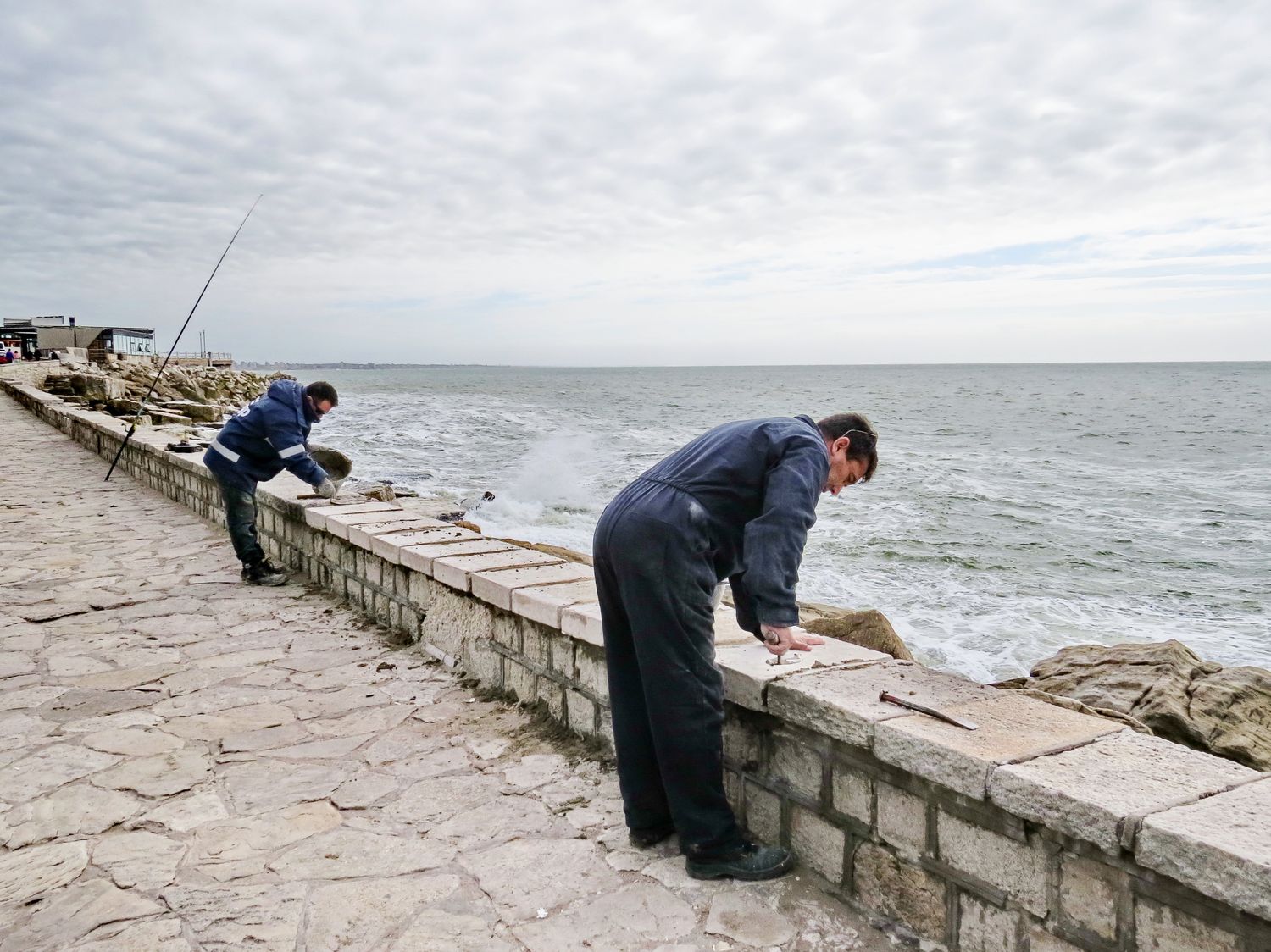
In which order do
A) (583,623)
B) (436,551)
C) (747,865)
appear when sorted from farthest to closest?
1. (436,551)
2. (583,623)
3. (747,865)

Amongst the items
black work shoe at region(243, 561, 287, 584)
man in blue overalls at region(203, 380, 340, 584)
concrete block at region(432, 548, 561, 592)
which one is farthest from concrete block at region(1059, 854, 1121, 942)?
black work shoe at region(243, 561, 287, 584)

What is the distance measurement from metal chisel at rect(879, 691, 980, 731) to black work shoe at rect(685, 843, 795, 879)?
2.03 feet

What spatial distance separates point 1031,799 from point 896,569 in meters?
11.9

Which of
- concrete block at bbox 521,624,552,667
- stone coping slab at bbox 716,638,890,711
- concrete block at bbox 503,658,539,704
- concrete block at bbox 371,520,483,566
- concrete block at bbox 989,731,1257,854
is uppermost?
concrete block at bbox 989,731,1257,854

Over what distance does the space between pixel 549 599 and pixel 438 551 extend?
1.32m

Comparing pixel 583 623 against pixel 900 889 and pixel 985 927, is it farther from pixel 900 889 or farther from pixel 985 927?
pixel 985 927

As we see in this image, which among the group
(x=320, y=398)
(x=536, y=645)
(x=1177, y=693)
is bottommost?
(x=1177, y=693)

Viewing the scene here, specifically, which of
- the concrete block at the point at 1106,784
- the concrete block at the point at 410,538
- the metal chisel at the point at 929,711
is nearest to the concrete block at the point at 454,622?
the concrete block at the point at 410,538

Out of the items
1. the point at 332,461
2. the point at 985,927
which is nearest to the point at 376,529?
the point at 985,927

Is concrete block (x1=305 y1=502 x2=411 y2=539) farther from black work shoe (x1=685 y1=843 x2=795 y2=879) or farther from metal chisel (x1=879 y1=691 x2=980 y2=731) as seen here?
metal chisel (x1=879 y1=691 x2=980 y2=731)

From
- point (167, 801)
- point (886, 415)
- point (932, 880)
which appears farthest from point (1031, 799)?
point (886, 415)

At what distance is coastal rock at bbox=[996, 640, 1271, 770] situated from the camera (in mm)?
4781

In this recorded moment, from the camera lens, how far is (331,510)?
6355 millimetres

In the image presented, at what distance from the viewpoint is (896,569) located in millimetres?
13555
